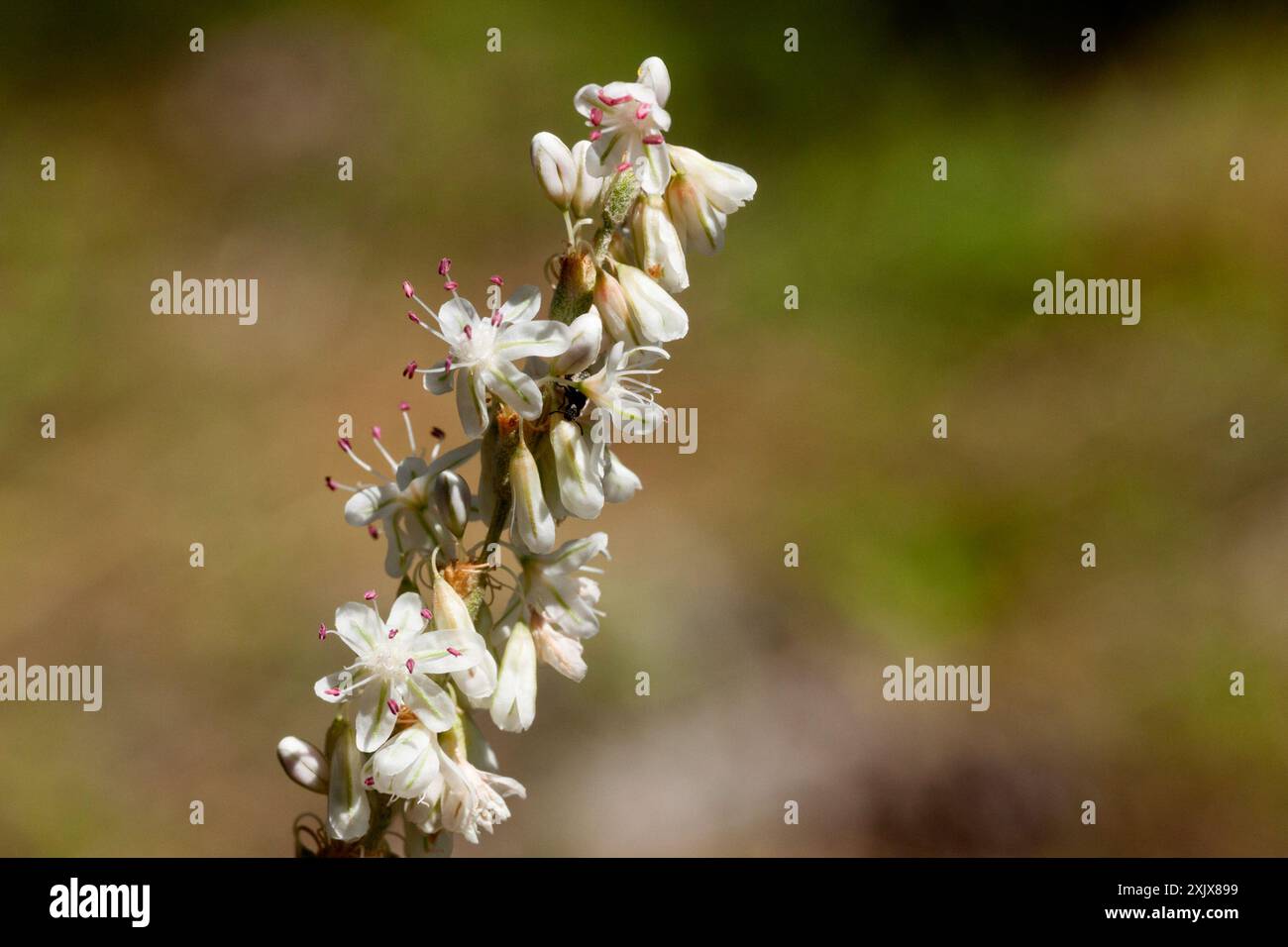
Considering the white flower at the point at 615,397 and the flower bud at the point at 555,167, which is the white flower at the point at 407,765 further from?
the flower bud at the point at 555,167

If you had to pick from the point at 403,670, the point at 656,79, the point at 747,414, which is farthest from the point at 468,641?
the point at 747,414

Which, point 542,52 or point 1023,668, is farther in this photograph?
point 542,52

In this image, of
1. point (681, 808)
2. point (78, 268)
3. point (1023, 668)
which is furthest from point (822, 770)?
point (78, 268)

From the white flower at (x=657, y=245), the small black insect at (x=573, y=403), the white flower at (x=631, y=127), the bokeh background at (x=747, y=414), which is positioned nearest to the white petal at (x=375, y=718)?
the small black insect at (x=573, y=403)

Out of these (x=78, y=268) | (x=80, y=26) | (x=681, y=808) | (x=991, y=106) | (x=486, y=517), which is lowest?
(x=681, y=808)

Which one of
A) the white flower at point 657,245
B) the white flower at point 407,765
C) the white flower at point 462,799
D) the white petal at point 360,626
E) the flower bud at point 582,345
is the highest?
the white flower at point 657,245
